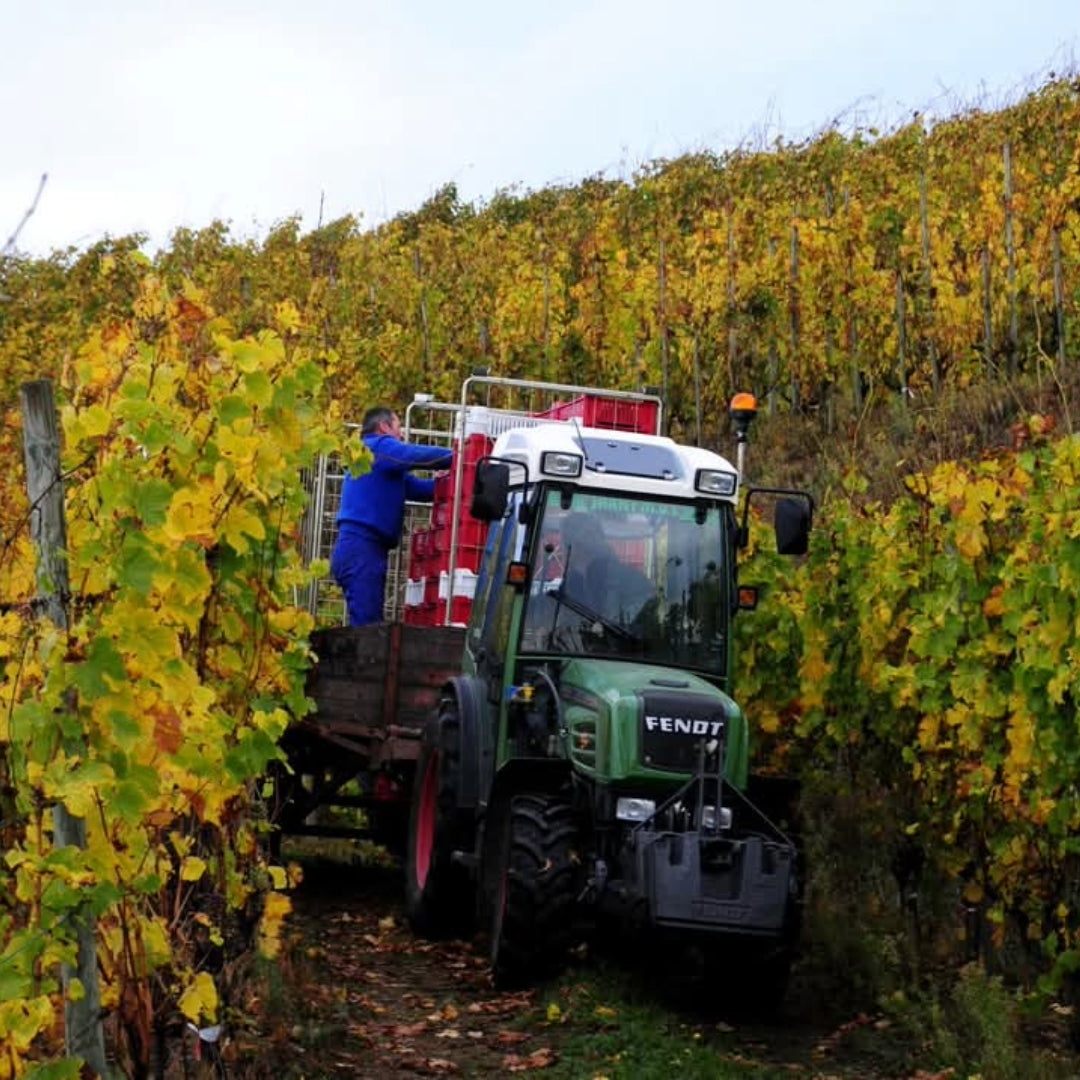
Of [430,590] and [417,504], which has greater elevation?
[417,504]

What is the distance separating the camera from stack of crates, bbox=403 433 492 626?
9.09 meters

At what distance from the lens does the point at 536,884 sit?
652cm

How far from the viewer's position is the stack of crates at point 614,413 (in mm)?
9680

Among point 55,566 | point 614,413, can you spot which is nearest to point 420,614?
point 614,413

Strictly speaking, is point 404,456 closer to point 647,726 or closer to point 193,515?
point 647,726

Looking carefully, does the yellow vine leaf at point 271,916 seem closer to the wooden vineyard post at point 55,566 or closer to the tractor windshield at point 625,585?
the wooden vineyard post at point 55,566

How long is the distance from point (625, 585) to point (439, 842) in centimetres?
143

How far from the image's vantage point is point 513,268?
834 inches

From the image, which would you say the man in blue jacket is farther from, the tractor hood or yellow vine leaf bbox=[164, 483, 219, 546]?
yellow vine leaf bbox=[164, 483, 219, 546]

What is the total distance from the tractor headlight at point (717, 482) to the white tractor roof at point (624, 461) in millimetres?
18

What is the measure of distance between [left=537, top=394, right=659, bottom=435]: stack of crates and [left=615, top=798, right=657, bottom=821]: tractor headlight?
11.3 feet

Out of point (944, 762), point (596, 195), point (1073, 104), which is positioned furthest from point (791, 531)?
point (596, 195)

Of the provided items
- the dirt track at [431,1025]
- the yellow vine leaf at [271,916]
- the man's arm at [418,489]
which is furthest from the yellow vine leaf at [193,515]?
the man's arm at [418,489]

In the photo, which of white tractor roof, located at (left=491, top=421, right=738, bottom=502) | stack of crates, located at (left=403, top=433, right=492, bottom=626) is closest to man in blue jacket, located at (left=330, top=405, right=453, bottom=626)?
stack of crates, located at (left=403, top=433, right=492, bottom=626)
